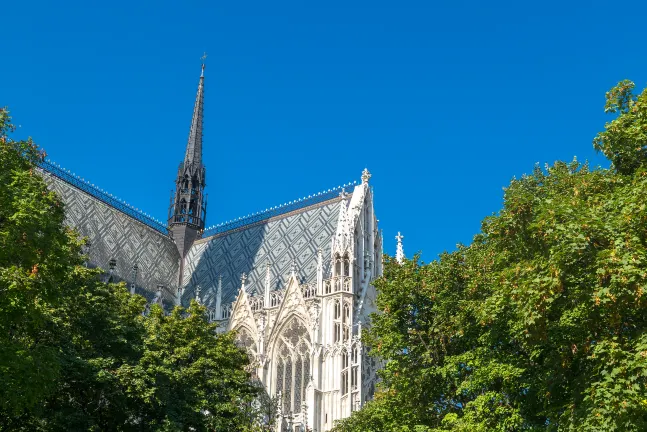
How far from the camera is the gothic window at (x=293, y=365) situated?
3912cm

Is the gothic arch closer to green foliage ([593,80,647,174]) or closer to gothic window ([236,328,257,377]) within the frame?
gothic window ([236,328,257,377])

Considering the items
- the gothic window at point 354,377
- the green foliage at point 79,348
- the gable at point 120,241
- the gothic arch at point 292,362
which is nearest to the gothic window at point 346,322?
the gothic window at point 354,377

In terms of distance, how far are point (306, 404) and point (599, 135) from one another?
2285cm

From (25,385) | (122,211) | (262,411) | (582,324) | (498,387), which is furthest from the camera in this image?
(122,211)

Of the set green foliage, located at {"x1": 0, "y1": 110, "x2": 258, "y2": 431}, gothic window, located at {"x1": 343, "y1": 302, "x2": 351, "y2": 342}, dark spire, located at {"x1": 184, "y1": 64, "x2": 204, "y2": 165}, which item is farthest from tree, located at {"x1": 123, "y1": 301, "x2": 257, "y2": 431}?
dark spire, located at {"x1": 184, "y1": 64, "x2": 204, "y2": 165}

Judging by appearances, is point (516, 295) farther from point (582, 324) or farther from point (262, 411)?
point (262, 411)

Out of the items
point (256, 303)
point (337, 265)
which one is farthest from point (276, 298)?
point (337, 265)

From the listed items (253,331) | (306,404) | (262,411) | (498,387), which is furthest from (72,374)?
(253,331)

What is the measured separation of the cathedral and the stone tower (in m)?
0.07

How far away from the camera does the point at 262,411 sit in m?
27.8

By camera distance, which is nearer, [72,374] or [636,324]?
[636,324]

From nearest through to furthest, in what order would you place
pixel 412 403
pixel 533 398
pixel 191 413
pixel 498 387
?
pixel 533 398 < pixel 498 387 < pixel 412 403 < pixel 191 413

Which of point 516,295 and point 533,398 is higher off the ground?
point 516,295

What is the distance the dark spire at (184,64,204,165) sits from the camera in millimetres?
57688
